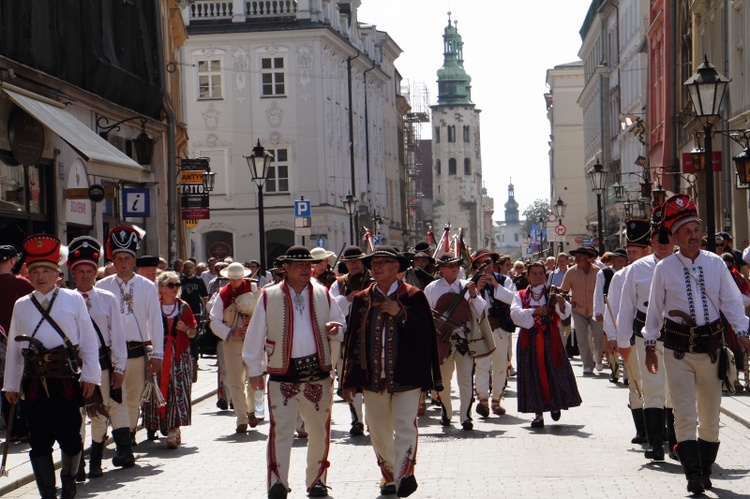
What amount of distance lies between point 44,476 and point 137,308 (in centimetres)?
295

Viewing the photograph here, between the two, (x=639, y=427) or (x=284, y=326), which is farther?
(x=639, y=427)

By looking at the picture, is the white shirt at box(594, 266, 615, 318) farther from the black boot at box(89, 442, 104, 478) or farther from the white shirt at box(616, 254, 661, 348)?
the black boot at box(89, 442, 104, 478)

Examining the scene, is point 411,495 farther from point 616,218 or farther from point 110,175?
point 616,218

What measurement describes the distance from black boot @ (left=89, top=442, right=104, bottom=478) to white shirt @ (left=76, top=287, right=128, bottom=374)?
863 mm

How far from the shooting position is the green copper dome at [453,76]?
559ft

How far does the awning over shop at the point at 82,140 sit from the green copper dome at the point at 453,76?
493 feet

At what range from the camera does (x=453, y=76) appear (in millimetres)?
171125

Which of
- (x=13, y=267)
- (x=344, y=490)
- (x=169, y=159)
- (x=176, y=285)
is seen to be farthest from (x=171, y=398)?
(x=169, y=159)

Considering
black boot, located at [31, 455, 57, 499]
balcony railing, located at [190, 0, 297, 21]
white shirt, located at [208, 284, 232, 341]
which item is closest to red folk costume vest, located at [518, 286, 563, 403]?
white shirt, located at [208, 284, 232, 341]

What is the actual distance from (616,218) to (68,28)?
4502cm

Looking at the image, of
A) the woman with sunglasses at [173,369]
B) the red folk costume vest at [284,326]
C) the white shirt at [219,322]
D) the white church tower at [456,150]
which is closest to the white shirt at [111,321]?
the red folk costume vest at [284,326]

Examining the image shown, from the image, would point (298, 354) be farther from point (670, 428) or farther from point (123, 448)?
point (670, 428)

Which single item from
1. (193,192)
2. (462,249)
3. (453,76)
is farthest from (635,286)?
(453,76)

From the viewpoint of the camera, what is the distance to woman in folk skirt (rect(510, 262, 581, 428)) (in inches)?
548
